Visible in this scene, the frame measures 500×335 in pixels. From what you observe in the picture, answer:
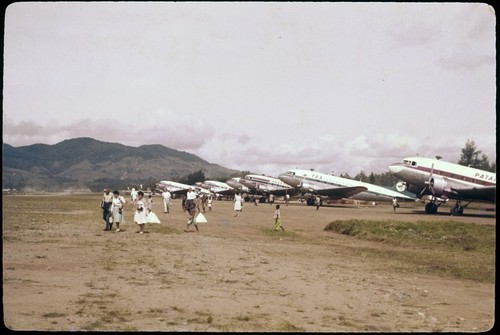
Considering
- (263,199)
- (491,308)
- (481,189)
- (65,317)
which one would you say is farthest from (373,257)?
(263,199)

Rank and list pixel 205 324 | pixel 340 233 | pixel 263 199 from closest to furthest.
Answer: pixel 205 324 → pixel 340 233 → pixel 263 199

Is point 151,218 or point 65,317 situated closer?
point 65,317

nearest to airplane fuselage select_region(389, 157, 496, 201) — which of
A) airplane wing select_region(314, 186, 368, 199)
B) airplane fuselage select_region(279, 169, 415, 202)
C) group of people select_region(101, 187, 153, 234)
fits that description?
airplane wing select_region(314, 186, 368, 199)

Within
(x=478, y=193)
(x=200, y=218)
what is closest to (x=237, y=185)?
(x=478, y=193)

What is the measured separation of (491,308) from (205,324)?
5955mm

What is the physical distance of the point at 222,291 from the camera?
10.6m

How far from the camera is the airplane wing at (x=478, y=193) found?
136 ft

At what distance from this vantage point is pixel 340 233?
26688 mm

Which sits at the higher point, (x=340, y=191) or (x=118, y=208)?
(x=340, y=191)

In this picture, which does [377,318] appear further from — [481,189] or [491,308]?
[481,189]

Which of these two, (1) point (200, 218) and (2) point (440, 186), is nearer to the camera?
(1) point (200, 218)

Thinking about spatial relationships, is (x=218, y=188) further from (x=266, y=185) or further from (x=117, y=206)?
(x=117, y=206)

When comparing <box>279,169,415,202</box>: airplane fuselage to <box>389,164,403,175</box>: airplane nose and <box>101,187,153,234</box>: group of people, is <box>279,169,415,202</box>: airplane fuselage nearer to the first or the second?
<box>389,164,403,175</box>: airplane nose

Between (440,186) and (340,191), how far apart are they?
74.4ft
